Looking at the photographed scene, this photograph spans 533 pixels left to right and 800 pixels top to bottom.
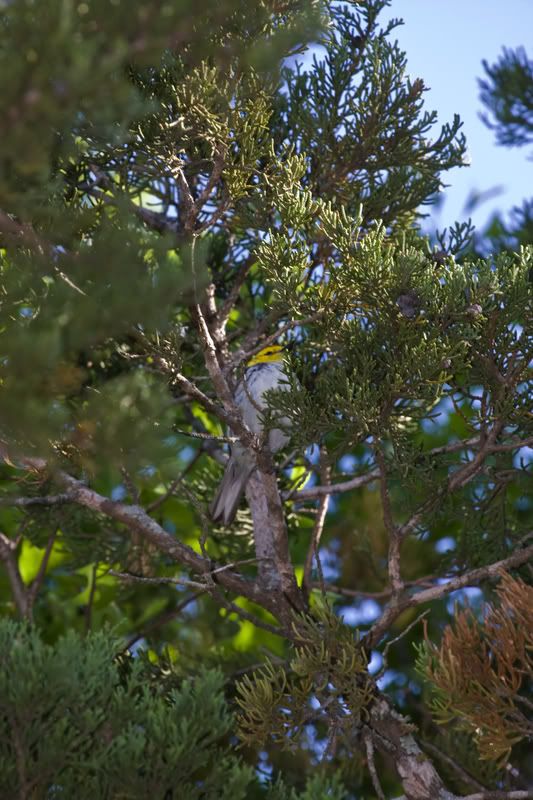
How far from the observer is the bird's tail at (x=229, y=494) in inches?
98.0

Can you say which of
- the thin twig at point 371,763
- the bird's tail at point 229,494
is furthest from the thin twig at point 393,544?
the bird's tail at point 229,494

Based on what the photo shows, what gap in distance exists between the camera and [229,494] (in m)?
2.54

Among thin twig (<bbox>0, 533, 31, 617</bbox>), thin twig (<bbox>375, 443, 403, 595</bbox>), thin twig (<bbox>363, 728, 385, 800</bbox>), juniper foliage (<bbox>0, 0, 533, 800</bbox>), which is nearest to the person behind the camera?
juniper foliage (<bbox>0, 0, 533, 800</bbox>)

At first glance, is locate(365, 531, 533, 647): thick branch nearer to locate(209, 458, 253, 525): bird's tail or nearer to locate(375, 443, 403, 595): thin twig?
locate(375, 443, 403, 595): thin twig

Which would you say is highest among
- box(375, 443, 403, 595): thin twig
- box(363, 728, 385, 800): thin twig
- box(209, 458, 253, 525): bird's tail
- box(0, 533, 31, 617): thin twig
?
box(209, 458, 253, 525): bird's tail

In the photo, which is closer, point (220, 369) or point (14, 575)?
point (220, 369)

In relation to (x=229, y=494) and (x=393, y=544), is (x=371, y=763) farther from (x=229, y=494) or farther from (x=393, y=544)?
(x=229, y=494)

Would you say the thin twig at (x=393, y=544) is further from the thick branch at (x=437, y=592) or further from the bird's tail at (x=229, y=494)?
the bird's tail at (x=229, y=494)

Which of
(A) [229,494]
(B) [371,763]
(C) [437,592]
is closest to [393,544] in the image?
(C) [437,592]

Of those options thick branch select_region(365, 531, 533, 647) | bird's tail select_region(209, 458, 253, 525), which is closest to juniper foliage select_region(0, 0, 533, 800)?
thick branch select_region(365, 531, 533, 647)

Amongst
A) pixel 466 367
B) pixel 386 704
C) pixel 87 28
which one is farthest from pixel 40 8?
pixel 386 704

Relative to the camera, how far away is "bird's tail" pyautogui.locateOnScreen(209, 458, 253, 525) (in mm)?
2490

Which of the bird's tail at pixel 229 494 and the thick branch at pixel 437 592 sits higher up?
the bird's tail at pixel 229 494

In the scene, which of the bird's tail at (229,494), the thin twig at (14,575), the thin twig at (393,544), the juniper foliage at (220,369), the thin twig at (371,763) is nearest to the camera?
the juniper foliage at (220,369)
